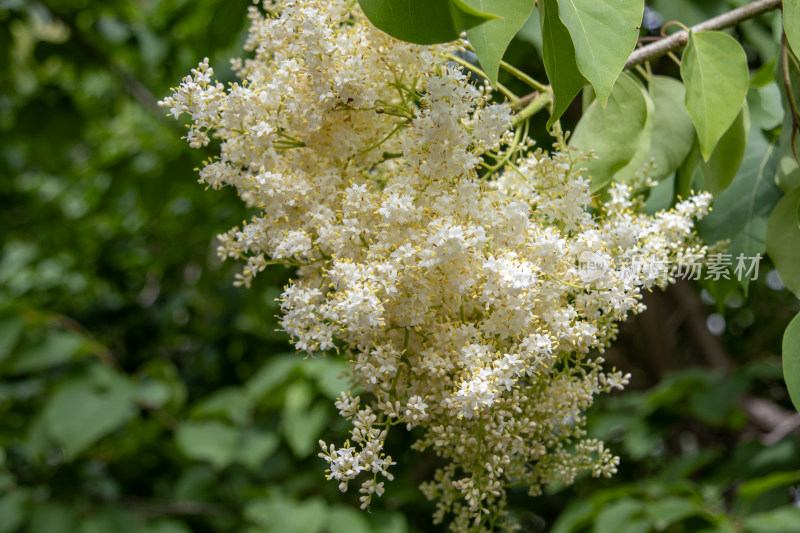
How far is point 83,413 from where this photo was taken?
201cm

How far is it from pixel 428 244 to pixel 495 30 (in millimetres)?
218

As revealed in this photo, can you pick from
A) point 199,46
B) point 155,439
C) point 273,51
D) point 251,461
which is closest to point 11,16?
point 199,46

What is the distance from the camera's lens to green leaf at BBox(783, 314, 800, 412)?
79cm

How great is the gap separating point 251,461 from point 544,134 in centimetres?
133

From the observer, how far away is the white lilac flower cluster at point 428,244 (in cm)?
69

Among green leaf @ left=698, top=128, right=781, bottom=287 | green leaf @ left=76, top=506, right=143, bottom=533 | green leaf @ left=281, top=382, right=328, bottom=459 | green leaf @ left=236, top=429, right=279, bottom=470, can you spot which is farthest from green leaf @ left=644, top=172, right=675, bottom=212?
green leaf @ left=76, top=506, right=143, bottom=533

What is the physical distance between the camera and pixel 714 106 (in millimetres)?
873

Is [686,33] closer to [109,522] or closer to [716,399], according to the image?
[716,399]

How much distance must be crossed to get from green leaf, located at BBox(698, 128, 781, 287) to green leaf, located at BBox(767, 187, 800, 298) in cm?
7

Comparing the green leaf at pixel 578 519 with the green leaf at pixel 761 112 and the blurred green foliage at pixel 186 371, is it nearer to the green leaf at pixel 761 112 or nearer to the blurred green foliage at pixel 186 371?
the blurred green foliage at pixel 186 371

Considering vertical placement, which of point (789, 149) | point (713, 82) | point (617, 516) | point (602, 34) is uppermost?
point (602, 34)

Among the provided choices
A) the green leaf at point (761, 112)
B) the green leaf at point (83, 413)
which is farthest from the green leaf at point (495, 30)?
the green leaf at point (83, 413)

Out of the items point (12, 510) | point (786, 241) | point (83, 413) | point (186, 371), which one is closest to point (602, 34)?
point (786, 241)

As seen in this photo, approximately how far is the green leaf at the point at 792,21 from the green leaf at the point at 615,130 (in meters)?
0.17
